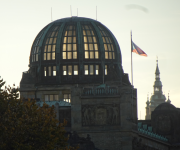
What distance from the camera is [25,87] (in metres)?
118

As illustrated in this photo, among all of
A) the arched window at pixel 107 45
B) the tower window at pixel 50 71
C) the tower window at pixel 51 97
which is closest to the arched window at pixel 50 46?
the tower window at pixel 50 71

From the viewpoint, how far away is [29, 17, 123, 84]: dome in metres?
118

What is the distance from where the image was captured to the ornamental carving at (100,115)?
329ft

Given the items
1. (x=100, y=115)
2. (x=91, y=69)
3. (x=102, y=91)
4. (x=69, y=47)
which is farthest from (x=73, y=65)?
(x=100, y=115)

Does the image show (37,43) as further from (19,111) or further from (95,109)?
(19,111)

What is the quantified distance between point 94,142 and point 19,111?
28.0 meters

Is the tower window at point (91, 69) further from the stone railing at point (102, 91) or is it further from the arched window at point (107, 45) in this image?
the stone railing at point (102, 91)

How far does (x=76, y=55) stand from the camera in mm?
118375

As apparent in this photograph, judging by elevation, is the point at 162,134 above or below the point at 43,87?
below

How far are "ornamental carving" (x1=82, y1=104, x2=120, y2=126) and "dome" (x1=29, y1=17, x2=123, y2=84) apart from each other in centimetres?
1594

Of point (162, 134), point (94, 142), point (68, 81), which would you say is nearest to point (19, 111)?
point (94, 142)

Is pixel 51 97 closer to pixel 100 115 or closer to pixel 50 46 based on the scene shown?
pixel 50 46

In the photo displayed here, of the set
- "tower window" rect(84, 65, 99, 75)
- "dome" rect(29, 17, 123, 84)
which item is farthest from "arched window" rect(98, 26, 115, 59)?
"tower window" rect(84, 65, 99, 75)

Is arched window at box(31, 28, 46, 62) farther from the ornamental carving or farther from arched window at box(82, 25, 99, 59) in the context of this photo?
the ornamental carving
